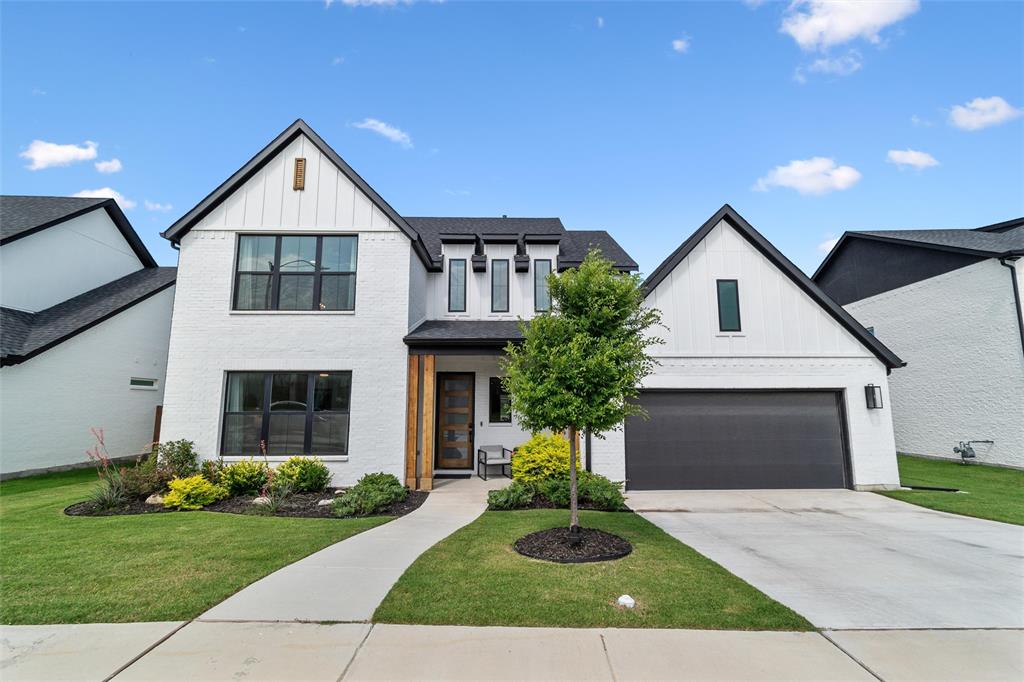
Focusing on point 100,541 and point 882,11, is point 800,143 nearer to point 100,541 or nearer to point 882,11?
point 882,11

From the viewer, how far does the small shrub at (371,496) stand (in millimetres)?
8484

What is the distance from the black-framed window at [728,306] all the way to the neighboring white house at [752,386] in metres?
0.03

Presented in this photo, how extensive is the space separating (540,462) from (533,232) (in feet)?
27.2

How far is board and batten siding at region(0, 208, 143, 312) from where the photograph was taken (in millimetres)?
13383

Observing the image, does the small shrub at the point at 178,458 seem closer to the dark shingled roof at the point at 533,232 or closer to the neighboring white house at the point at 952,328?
the dark shingled roof at the point at 533,232

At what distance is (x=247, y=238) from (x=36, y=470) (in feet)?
28.3

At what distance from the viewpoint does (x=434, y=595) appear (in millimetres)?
4434

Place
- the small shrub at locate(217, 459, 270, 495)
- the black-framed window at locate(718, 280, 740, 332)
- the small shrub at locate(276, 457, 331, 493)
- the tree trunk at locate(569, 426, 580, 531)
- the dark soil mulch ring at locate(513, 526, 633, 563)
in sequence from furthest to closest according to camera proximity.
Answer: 1. the black-framed window at locate(718, 280, 740, 332)
2. the small shrub at locate(276, 457, 331, 493)
3. the small shrub at locate(217, 459, 270, 495)
4. the tree trunk at locate(569, 426, 580, 531)
5. the dark soil mulch ring at locate(513, 526, 633, 563)

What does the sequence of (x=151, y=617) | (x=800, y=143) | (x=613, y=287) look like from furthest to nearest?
(x=800, y=143), (x=613, y=287), (x=151, y=617)

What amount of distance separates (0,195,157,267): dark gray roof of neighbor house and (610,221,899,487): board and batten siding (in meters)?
19.2

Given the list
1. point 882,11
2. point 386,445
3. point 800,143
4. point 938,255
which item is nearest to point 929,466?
point 938,255

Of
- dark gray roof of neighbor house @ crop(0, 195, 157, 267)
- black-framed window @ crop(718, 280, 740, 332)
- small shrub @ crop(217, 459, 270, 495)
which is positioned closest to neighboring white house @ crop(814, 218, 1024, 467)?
black-framed window @ crop(718, 280, 740, 332)

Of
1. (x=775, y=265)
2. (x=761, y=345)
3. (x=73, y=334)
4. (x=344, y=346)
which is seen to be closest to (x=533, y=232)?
(x=775, y=265)

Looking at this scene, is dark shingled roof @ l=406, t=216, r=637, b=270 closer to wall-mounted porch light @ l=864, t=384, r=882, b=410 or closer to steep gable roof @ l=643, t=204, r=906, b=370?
steep gable roof @ l=643, t=204, r=906, b=370
